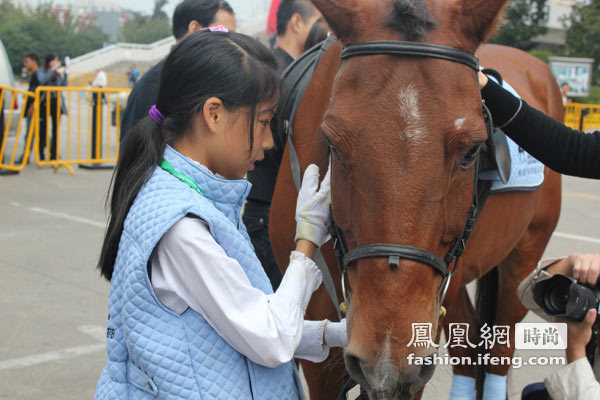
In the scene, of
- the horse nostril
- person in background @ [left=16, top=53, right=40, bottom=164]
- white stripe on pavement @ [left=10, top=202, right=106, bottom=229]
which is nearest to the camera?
the horse nostril

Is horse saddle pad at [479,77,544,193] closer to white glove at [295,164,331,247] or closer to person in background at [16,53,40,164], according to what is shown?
white glove at [295,164,331,247]

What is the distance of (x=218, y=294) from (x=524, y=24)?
51.6 m

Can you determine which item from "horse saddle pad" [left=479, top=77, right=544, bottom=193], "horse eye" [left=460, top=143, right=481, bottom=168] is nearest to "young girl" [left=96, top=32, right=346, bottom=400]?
"horse eye" [left=460, top=143, right=481, bottom=168]

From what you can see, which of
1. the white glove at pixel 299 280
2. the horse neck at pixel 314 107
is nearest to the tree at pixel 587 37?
the horse neck at pixel 314 107

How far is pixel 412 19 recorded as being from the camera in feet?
6.58

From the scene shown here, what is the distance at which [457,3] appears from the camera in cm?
211

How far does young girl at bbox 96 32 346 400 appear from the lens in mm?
1707

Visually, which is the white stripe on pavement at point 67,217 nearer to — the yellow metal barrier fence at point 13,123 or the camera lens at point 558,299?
the yellow metal barrier fence at point 13,123

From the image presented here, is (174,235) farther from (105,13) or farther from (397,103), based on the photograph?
(105,13)

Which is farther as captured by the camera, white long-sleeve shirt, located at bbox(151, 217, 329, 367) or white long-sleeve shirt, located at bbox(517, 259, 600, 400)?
white long-sleeve shirt, located at bbox(517, 259, 600, 400)

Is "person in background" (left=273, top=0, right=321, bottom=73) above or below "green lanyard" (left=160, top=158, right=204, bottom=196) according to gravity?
above

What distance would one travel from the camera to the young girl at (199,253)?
171cm

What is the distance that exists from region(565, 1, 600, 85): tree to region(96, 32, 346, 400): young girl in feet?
147

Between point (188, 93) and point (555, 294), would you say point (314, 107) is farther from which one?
point (555, 294)
